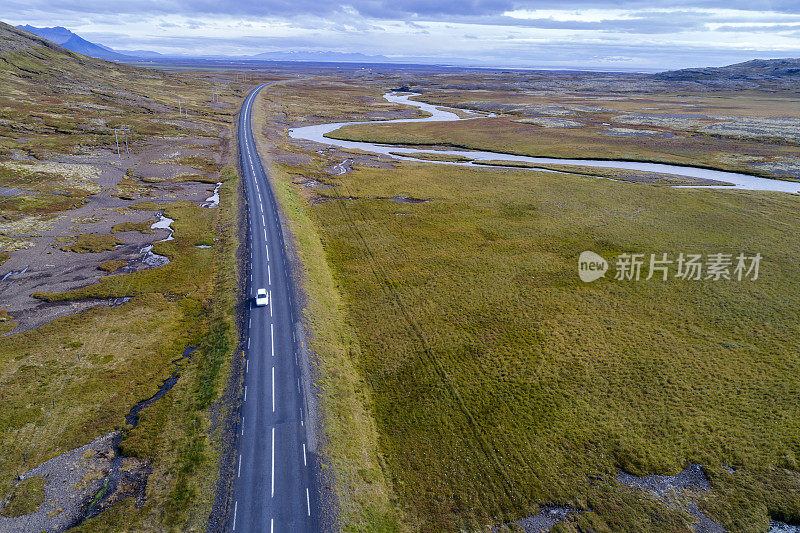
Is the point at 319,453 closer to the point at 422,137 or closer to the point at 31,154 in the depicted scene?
the point at 31,154

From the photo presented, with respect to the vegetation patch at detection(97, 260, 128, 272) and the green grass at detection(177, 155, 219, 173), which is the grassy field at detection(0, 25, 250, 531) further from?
the green grass at detection(177, 155, 219, 173)

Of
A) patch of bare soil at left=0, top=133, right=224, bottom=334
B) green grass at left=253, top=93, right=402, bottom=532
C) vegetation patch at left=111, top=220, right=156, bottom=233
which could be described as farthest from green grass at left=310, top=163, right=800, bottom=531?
vegetation patch at left=111, top=220, right=156, bottom=233

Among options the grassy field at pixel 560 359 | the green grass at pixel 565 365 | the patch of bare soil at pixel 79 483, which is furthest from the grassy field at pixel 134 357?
the green grass at pixel 565 365

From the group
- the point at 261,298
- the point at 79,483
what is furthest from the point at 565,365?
the point at 79,483

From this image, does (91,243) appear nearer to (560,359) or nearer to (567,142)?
(560,359)

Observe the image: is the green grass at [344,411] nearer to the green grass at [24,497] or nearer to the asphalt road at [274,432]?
the asphalt road at [274,432]
